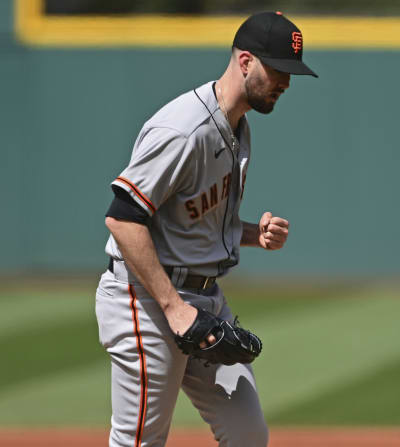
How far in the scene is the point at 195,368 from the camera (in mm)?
3352

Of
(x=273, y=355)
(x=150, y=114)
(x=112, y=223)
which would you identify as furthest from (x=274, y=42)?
(x=150, y=114)

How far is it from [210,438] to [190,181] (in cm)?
261

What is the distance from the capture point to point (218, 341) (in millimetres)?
3102

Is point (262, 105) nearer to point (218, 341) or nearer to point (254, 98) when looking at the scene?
point (254, 98)

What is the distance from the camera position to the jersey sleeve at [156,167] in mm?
2998

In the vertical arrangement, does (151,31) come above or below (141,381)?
above

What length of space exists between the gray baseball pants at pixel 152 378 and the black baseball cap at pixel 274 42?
0.86 metres

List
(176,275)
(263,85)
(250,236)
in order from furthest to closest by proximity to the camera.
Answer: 1. (250,236)
2. (176,275)
3. (263,85)

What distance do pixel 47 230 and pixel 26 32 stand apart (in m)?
2.16

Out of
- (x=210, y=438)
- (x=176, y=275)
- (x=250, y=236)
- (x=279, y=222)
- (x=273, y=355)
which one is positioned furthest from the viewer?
(x=273, y=355)

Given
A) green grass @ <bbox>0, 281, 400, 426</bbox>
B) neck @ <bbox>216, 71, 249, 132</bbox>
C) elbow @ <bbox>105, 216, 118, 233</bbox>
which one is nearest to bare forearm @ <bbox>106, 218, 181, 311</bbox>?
elbow @ <bbox>105, 216, 118, 233</bbox>

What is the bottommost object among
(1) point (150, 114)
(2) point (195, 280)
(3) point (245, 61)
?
(1) point (150, 114)

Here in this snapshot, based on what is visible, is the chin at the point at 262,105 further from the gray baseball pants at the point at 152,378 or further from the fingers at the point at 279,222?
the gray baseball pants at the point at 152,378

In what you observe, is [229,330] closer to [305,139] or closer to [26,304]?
[26,304]
